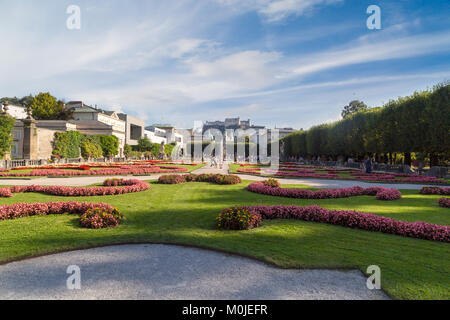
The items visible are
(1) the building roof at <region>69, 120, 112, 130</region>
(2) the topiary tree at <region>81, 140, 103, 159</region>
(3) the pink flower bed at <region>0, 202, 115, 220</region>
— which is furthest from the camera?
(1) the building roof at <region>69, 120, 112, 130</region>

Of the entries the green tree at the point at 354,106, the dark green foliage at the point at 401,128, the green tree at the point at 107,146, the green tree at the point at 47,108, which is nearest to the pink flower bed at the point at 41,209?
the dark green foliage at the point at 401,128

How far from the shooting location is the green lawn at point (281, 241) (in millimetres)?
→ 4555

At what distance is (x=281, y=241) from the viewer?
5.98 meters

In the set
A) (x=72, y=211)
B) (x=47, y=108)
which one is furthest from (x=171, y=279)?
(x=47, y=108)

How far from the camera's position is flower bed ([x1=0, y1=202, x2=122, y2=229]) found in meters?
7.11

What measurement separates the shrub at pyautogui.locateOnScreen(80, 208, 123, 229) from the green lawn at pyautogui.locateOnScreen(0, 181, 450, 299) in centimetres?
22

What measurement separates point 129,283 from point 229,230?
10.3 feet

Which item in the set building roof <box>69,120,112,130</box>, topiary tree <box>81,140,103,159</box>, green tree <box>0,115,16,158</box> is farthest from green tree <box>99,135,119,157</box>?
green tree <box>0,115,16,158</box>

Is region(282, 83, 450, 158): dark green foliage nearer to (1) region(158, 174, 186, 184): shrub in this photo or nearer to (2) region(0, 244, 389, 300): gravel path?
(1) region(158, 174, 186, 184): shrub

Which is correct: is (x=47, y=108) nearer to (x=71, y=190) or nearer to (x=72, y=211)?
(x=71, y=190)

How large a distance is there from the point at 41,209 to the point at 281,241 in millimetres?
6702
